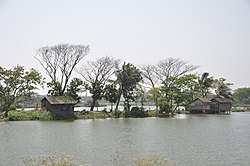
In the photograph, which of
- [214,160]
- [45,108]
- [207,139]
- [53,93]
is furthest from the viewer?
[53,93]

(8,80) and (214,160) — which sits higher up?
(8,80)

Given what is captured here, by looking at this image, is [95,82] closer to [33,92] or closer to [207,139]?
[33,92]

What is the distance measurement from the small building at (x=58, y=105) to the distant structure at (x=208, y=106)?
99.8 ft

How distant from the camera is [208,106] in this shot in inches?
2704

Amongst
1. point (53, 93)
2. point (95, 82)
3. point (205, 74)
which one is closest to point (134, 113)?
point (95, 82)

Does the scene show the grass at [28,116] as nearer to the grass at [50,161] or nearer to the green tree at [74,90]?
the green tree at [74,90]

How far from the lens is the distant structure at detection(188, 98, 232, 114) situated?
224 feet

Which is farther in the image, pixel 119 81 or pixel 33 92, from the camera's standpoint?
pixel 119 81

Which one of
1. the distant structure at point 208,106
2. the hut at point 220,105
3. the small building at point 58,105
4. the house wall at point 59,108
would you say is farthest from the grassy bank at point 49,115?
the hut at point 220,105

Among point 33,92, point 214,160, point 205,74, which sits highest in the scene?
point 205,74

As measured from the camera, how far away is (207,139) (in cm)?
2391

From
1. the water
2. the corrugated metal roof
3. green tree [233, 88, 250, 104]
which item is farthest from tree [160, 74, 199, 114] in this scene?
green tree [233, 88, 250, 104]

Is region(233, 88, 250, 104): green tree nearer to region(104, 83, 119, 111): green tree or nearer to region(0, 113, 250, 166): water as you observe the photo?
region(104, 83, 119, 111): green tree

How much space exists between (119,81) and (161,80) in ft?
38.2
